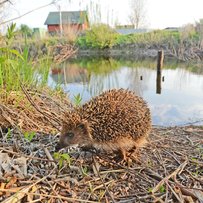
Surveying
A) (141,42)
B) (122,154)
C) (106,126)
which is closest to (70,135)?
(106,126)

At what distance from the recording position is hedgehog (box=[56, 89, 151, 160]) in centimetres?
271

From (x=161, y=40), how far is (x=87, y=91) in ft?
67.4

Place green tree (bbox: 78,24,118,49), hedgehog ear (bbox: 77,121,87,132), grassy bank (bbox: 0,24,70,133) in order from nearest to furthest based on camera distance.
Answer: hedgehog ear (bbox: 77,121,87,132)
grassy bank (bbox: 0,24,70,133)
green tree (bbox: 78,24,118,49)

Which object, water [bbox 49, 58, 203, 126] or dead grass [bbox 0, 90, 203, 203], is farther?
water [bbox 49, 58, 203, 126]

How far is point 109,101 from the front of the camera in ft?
9.28

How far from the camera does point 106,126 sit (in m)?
2.70

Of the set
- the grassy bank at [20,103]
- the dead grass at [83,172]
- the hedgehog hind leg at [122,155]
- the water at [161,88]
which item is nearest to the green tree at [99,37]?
the water at [161,88]

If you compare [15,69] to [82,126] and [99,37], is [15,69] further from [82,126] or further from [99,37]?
[99,37]

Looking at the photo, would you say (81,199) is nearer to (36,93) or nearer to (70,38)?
(36,93)

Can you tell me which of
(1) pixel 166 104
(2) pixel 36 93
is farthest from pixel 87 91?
(2) pixel 36 93

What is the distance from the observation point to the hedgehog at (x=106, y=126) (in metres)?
2.71

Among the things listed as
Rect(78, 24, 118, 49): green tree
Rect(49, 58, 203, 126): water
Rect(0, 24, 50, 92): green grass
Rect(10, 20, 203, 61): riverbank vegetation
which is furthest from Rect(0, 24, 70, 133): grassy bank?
Rect(78, 24, 118, 49): green tree

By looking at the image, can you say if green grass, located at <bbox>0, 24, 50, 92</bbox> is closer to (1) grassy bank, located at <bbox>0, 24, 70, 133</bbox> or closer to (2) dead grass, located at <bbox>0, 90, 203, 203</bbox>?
(1) grassy bank, located at <bbox>0, 24, 70, 133</bbox>

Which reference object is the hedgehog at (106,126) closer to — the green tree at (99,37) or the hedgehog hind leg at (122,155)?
the hedgehog hind leg at (122,155)
